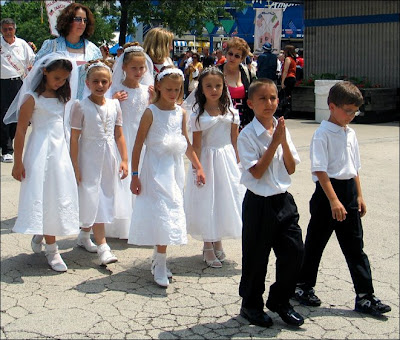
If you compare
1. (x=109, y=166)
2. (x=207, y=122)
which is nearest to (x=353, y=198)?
(x=207, y=122)

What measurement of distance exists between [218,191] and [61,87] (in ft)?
4.56

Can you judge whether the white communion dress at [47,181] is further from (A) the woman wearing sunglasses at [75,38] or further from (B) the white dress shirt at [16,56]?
(B) the white dress shirt at [16,56]

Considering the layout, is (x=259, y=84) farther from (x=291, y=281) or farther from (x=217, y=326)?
(x=217, y=326)

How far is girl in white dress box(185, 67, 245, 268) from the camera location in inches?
191

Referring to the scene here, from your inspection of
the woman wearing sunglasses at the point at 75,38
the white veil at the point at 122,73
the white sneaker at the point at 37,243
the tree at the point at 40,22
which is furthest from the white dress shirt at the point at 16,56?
the tree at the point at 40,22

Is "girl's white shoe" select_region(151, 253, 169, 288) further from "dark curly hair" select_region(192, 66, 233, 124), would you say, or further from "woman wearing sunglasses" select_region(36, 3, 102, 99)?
"woman wearing sunglasses" select_region(36, 3, 102, 99)

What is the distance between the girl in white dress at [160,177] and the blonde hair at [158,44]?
979mm

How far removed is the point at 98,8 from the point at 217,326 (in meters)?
15.6

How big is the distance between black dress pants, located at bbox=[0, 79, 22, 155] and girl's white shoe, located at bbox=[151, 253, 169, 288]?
443 cm

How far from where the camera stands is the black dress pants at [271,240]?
3668mm

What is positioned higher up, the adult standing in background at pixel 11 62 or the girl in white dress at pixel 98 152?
the adult standing in background at pixel 11 62

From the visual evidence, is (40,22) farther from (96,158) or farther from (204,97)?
(204,97)

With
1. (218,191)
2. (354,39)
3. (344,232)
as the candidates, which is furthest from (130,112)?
(354,39)

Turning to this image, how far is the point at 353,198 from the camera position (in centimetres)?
393
